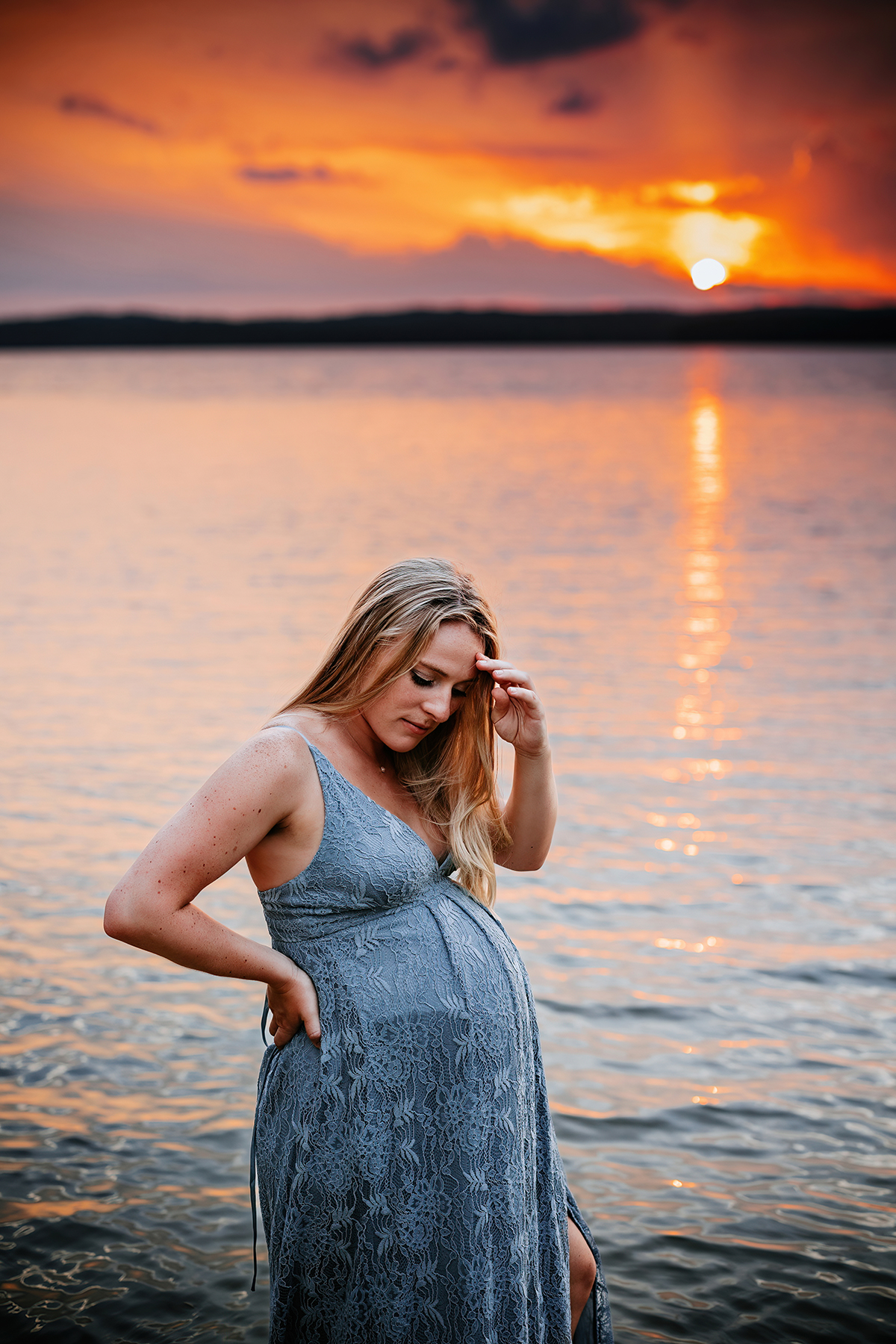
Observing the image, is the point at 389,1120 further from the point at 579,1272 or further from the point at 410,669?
the point at 410,669

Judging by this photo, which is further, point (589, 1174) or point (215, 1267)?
point (589, 1174)

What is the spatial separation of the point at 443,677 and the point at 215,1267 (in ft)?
9.58

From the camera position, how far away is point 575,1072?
615cm

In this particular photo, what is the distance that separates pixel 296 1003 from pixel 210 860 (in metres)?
0.38

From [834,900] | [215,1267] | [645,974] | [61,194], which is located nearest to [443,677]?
[215,1267]

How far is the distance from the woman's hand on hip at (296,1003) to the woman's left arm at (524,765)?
2.34 ft

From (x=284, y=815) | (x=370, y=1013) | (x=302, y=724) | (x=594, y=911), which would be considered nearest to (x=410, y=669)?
(x=302, y=724)

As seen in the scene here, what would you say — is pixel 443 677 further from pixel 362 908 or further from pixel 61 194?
pixel 61 194

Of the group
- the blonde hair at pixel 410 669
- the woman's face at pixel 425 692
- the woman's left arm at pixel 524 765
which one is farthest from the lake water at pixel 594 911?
the woman's face at pixel 425 692

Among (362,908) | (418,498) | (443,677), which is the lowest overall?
(362,908)

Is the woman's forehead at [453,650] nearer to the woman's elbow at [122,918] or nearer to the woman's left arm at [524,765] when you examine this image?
the woman's left arm at [524,765]

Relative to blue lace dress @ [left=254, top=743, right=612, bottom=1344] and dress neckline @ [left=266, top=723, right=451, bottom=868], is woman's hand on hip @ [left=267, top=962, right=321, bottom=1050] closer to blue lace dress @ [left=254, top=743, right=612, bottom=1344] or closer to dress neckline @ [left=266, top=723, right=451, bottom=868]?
blue lace dress @ [left=254, top=743, right=612, bottom=1344]

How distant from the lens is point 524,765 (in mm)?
3297

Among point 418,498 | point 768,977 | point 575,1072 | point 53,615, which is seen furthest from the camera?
point 418,498
